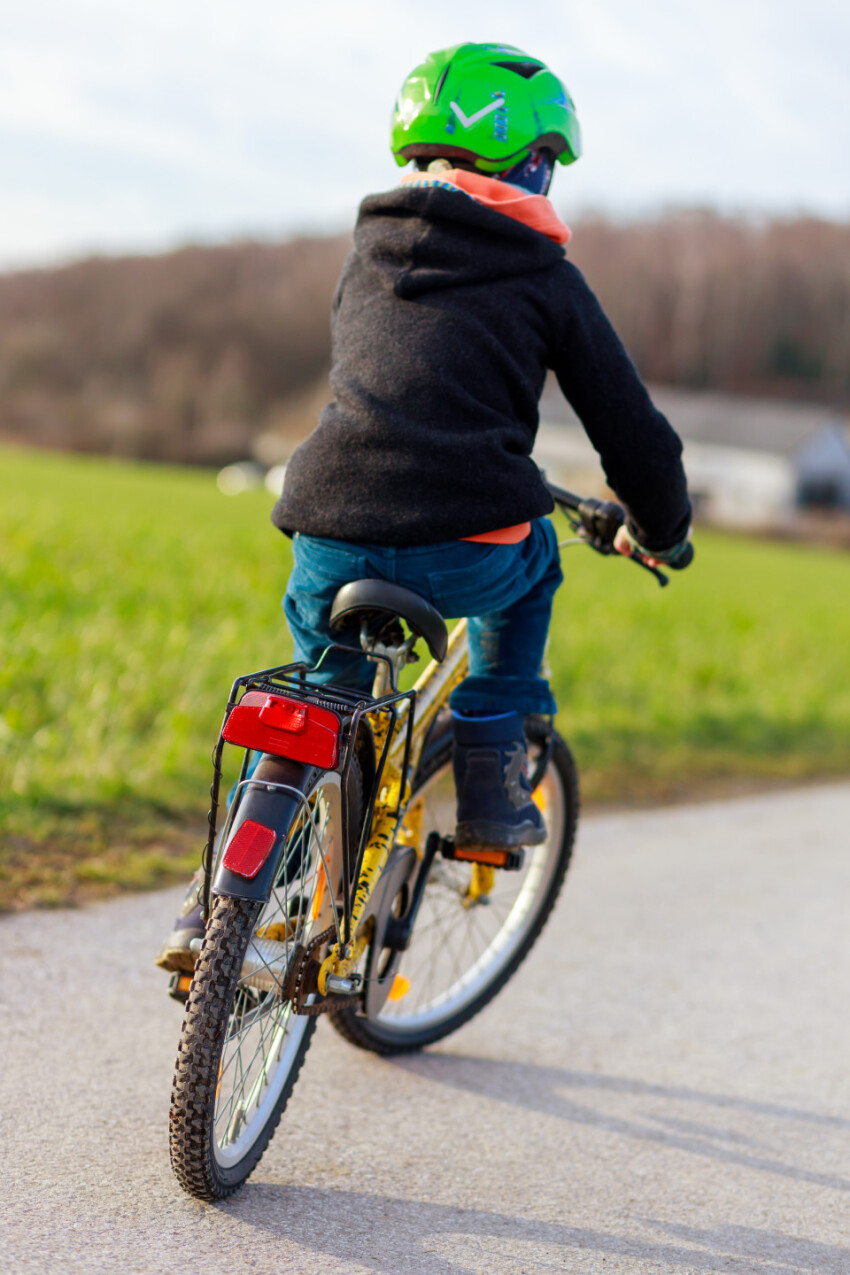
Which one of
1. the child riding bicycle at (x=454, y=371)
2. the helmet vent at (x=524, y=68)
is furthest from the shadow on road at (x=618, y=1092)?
the helmet vent at (x=524, y=68)

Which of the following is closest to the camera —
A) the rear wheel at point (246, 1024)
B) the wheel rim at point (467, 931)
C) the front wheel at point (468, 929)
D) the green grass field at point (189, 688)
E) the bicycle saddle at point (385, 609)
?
the rear wheel at point (246, 1024)

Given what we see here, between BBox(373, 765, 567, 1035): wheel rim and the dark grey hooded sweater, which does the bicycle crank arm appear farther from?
the dark grey hooded sweater

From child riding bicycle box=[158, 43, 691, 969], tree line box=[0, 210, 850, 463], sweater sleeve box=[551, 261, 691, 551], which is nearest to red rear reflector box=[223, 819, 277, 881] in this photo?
child riding bicycle box=[158, 43, 691, 969]

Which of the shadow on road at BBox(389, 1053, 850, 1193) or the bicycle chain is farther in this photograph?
the shadow on road at BBox(389, 1053, 850, 1193)

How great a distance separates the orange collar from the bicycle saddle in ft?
2.56

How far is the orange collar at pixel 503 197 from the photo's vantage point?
2484 mm

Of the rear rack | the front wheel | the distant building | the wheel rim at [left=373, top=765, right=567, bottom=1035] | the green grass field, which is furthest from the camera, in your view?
the distant building

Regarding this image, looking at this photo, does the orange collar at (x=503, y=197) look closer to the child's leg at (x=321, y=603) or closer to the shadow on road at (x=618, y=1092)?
the child's leg at (x=321, y=603)

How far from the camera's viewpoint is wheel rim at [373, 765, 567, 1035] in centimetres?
340

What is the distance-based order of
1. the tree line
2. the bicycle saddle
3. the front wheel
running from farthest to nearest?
the tree line → the front wheel → the bicycle saddle

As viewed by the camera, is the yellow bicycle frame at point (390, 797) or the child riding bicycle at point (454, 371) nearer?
the child riding bicycle at point (454, 371)

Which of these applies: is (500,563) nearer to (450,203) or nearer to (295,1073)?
(450,203)

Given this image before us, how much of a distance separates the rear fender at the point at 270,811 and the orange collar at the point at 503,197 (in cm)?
117

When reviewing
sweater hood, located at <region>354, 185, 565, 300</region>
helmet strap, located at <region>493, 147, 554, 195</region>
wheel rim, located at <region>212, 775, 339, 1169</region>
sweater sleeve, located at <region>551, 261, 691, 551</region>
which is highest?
helmet strap, located at <region>493, 147, 554, 195</region>
